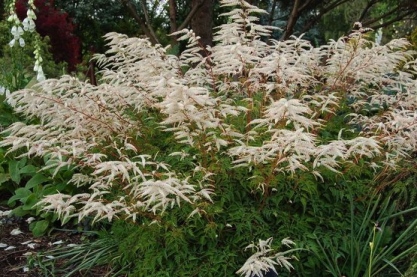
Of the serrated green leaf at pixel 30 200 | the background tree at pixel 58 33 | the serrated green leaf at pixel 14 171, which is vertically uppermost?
the background tree at pixel 58 33

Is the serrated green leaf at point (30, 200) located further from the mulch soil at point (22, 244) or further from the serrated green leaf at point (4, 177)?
the serrated green leaf at point (4, 177)

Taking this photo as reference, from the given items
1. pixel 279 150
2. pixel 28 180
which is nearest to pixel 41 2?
pixel 28 180

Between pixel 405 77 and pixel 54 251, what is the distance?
2670mm

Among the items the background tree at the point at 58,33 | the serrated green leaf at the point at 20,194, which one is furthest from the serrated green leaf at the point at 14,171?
the background tree at the point at 58,33

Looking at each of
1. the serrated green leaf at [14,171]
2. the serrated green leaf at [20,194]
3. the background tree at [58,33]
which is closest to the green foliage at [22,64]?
the background tree at [58,33]

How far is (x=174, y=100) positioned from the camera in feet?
9.59

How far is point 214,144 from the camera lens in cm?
344

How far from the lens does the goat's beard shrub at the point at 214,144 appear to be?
119 inches

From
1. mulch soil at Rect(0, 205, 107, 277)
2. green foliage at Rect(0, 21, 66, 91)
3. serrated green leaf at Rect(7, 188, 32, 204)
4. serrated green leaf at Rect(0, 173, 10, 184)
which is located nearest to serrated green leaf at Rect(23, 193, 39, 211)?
serrated green leaf at Rect(7, 188, 32, 204)

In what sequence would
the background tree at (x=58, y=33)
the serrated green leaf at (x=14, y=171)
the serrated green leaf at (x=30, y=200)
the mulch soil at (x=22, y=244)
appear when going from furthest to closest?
the background tree at (x=58, y=33)
the serrated green leaf at (x=14, y=171)
the serrated green leaf at (x=30, y=200)
the mulch soil at (x=22, y=244)

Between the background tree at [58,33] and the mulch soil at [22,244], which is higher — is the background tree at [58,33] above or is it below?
above

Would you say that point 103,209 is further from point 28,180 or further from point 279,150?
point 28,180

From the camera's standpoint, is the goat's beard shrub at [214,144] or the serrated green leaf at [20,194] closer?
the goat's beard shrub at [214,144]

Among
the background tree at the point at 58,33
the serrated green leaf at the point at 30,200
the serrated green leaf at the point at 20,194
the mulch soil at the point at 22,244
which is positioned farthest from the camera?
the background tree at the point at 58,33
